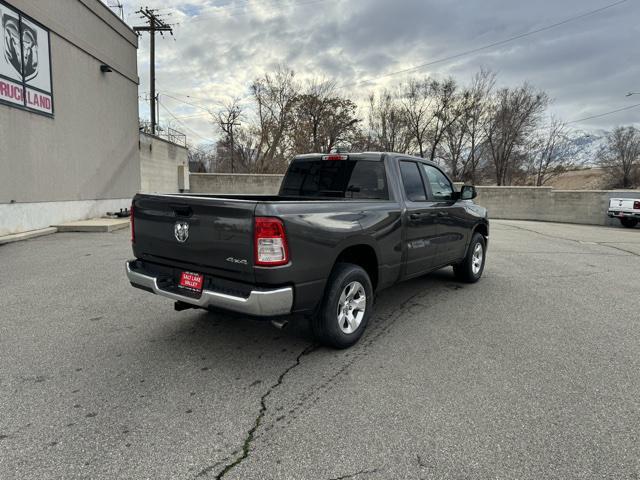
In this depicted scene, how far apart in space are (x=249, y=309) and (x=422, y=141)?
42.3 metres

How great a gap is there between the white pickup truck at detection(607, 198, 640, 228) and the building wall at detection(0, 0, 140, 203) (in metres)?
21.5

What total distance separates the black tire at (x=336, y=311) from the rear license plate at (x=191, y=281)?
1.02 m

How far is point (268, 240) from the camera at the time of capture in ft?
9.71

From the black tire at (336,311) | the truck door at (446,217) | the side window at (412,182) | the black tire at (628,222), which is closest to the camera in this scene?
the black tire at (336,311)

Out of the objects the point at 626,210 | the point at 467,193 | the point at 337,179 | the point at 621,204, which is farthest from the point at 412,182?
the point at 621,204

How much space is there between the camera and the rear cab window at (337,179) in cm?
453

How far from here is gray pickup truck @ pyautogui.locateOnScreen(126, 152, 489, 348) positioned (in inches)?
119

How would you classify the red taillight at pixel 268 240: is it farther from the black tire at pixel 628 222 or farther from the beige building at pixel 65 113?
the black tire at pixel 628 222

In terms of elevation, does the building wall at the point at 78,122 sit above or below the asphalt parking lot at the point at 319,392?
above

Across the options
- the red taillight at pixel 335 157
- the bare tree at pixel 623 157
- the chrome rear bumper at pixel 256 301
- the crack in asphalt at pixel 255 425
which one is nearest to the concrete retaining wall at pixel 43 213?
the red taillight at pixel 335 157

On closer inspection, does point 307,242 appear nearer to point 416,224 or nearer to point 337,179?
point 337,179

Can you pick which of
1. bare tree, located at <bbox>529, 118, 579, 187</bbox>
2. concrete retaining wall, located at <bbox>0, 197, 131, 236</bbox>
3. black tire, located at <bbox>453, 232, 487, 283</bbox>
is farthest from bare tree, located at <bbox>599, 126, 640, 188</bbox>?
concrete retaining wall, located at <bbox>0, 197, 131, 236</bbox>

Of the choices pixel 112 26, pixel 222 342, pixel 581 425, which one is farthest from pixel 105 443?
pixel 112 26

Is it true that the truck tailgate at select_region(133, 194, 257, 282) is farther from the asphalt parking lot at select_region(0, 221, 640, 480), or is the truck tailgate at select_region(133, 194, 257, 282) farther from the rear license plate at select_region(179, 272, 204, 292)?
the asphalt parking lot at select_region(0, 221, 640, 480)
